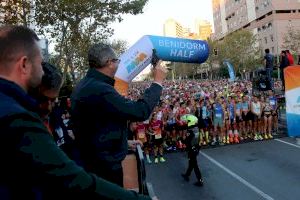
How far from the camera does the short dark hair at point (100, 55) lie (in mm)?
3080

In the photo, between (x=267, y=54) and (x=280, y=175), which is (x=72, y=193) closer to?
(x=280, y=175)

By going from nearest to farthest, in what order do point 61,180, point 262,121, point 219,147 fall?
point 61,180, point 219,147, point 262,121

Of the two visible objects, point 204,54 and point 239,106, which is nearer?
point 204,54

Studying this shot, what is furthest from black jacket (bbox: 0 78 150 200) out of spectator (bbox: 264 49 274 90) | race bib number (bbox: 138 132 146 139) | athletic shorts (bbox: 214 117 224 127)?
spectator (bbox: 264 49 274 90)

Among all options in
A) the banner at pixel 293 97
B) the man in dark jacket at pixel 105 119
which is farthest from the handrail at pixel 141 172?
the banner at pixel 293 97

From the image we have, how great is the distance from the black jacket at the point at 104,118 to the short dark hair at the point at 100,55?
0.61 feet

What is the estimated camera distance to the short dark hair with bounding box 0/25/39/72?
160cm

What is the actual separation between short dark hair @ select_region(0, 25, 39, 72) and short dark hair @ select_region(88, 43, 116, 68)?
4.60ft

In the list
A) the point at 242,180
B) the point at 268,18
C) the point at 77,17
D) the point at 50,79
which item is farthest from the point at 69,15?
the point at 268,18

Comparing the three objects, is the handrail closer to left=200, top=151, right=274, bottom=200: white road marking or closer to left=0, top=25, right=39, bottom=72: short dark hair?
left=0, top=25, right=39, bottom=72: short dark hair

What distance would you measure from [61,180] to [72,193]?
7 centimetres

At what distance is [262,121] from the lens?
57.7 ft

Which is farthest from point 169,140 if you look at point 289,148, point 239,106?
point 289,148

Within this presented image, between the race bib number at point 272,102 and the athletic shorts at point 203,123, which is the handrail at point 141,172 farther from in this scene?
the race bib number at point 272,102
